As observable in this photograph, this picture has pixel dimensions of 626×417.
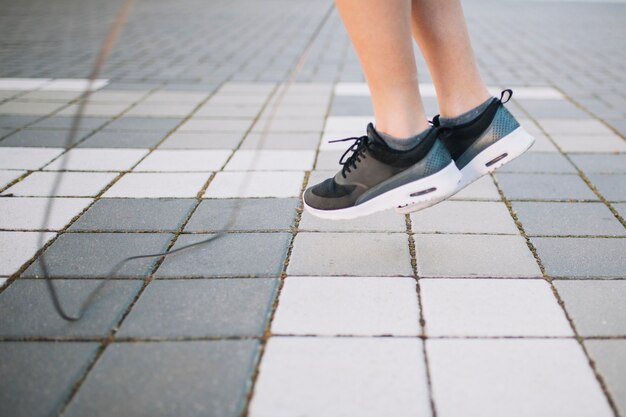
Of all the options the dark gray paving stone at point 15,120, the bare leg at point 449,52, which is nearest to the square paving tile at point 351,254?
the bare leg at point 449,52

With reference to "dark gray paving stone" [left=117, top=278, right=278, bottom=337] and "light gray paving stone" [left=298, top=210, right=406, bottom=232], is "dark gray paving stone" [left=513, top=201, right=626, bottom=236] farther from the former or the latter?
"dark gray paving stone" [left=117, top=278, right=278, bottom=337]

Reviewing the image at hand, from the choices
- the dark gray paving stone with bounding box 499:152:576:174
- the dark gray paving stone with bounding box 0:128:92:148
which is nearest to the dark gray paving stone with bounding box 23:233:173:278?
the dark gray paving stone with bounding box 0:128:92:148

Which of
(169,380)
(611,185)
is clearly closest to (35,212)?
(169,380)

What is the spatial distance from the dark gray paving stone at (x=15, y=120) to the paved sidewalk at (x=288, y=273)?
26 millimetres

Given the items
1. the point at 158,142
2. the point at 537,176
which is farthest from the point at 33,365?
the point at 537,176

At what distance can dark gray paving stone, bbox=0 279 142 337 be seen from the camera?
1.39m

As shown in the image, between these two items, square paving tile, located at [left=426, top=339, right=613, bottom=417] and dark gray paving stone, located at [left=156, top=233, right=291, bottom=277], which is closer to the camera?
square paving tile, located at [left=426, top=339, right=613, bottom=417]

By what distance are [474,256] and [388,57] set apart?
64 cm

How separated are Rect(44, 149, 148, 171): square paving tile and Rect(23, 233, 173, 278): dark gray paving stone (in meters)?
0.71

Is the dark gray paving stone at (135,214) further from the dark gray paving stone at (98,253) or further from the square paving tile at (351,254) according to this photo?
the square paving tile at (351,254)

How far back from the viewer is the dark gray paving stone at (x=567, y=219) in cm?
192

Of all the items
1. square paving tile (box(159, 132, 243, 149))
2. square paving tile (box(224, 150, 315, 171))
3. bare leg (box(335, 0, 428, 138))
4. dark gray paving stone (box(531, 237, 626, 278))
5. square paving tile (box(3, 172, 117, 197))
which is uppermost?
bare leg (box(335, 0, 428, 138))

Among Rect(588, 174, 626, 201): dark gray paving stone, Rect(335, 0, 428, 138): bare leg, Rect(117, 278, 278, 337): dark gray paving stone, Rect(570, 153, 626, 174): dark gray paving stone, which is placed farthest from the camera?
Rect(570, 153, 626, 174): dark gray paving stone

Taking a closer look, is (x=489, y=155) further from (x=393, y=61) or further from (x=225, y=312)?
(x=225, y=312)
